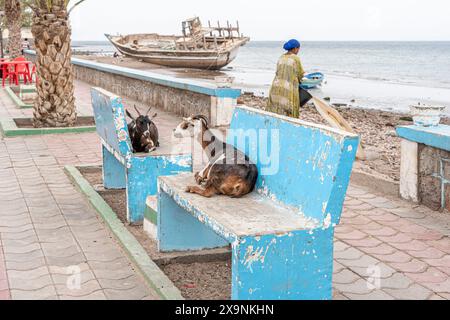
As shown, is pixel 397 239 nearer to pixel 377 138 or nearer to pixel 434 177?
pixel 434 177

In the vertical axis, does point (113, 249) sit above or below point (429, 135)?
below

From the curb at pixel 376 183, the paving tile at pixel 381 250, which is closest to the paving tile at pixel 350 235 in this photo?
the paving tile at pixel 381 250

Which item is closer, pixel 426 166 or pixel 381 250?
pixel 381 250

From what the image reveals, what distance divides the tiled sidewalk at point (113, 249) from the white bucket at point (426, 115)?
84 centimetres

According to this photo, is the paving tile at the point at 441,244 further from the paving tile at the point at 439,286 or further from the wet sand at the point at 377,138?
the wet sand at the point at 377,138

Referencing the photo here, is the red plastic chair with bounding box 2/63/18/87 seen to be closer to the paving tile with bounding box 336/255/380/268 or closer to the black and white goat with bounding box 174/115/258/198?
the black and white goat with bounding box 174/115/258/198

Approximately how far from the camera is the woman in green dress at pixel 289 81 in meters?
7.57

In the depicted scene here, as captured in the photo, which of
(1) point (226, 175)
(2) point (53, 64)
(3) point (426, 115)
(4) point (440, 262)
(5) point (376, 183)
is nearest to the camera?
(1) point (226, 175)

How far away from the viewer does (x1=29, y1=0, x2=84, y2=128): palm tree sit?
1026 centimetres

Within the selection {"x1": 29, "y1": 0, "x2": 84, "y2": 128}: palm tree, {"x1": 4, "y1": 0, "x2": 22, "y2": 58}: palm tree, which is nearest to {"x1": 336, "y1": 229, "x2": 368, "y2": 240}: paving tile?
{"x1": 29, "y1": 0, "x2": 84, "y2": 128}: palm tree

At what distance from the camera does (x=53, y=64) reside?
34.0 ft

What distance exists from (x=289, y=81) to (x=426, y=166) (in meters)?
2.31

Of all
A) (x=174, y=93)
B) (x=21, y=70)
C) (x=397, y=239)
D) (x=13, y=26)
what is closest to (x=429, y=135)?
(x=397, y=239)

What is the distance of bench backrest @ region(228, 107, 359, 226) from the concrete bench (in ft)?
7.11
